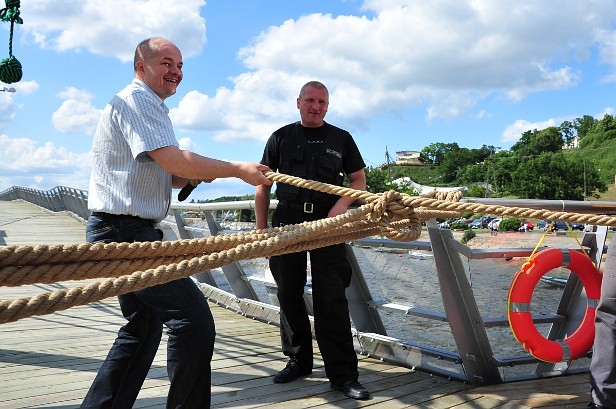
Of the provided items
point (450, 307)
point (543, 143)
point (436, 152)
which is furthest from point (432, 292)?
point (436, 152)

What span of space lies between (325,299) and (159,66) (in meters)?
1.56

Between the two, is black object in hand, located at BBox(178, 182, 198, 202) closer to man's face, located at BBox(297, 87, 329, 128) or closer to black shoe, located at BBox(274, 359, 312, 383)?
man's face, located at BBox(297, 87, 329, 128)

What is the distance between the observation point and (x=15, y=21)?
3.72m

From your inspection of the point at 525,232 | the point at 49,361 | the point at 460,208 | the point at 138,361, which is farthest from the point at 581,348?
the point at 49,361

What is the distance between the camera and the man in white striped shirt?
2010mm

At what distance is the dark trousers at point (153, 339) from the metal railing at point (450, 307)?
155 centimetres

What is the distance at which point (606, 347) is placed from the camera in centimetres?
258

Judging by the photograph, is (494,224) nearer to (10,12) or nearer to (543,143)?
(10,12)

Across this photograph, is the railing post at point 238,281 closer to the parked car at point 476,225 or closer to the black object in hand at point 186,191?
the parked car at point 476,225

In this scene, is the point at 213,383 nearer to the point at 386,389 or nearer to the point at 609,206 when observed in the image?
the point at 386,389

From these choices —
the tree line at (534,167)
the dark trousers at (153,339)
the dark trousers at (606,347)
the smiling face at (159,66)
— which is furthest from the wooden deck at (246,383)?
the tree line at (534,167)

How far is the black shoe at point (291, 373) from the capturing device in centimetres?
323

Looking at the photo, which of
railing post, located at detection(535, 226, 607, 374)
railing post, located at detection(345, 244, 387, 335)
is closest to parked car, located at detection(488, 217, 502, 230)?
railing post, located at detection(535, 226, 607, 374)

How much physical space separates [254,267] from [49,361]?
6.23ft
